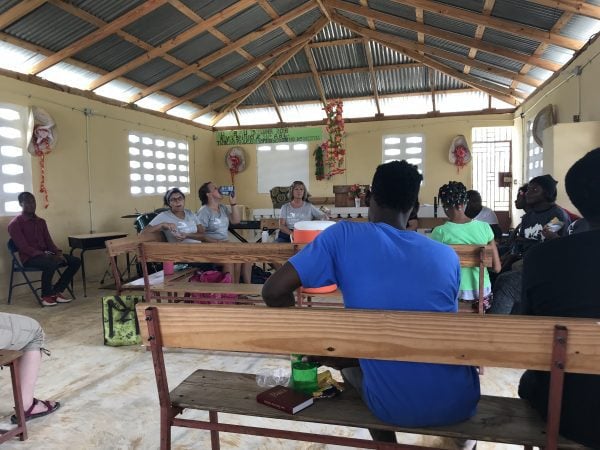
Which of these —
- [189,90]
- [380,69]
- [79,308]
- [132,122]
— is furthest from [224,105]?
[79,308]

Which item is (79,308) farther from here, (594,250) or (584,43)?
(584,43)

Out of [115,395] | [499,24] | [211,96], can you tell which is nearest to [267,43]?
[211,96]

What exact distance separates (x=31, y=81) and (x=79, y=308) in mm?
3160

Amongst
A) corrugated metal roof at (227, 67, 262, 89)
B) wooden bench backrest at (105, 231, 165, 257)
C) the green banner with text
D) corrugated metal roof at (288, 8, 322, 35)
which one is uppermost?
corrugated metal roof at (288, 8, 322, 35)

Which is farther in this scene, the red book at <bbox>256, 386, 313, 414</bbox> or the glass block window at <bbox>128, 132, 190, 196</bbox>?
the glass block window at <bbox>128, 132, 190, 196</bbox>

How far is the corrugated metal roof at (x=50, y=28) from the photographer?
17.3ft

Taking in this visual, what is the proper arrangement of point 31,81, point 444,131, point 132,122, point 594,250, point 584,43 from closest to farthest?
point 594,250
point 584,43
point 31,81
point 132,122
point 444,131

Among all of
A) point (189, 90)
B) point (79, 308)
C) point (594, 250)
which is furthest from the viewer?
point (189, 90)

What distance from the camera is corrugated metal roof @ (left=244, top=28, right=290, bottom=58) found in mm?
8359

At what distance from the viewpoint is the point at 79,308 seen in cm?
502

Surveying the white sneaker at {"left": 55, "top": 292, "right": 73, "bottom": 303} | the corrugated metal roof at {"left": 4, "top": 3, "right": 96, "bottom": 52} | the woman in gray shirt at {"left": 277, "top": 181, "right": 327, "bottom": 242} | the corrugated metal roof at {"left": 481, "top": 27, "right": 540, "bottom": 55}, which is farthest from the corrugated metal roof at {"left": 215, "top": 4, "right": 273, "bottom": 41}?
the white sneaker at {"left": 55, "top": 292, "right": 73, "bottom": 303}

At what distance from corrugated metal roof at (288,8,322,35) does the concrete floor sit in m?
6.27

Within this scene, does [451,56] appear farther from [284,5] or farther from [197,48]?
[197,48]

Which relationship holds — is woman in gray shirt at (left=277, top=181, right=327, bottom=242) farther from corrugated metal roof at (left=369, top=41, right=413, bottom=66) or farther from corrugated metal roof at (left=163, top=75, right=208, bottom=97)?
corrugated metal roof at (left=369, top=41, right=413, bottom=66)
